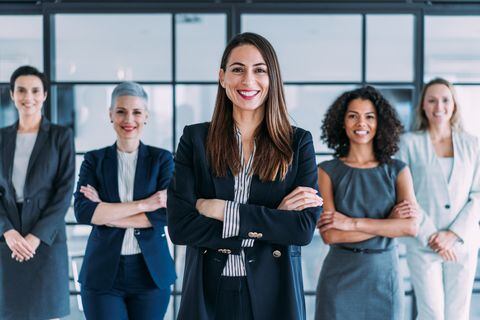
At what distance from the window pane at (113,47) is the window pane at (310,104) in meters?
0.89

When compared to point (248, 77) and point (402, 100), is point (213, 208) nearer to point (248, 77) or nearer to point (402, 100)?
point (248, 77)

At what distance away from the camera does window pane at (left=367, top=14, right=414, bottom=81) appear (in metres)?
4.25

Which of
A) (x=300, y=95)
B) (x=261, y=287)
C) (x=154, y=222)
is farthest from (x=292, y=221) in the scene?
(x=300, y=95)

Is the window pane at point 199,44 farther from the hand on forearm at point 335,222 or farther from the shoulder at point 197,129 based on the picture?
the shoulder at point 197,129

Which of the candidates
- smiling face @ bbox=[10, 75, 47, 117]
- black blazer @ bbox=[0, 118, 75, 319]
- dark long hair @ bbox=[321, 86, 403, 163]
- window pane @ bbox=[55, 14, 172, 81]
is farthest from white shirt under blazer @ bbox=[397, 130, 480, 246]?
smiling face @ bbox=[10, 75, 47, 117]

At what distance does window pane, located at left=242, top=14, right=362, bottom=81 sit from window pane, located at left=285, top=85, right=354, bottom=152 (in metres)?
0.08

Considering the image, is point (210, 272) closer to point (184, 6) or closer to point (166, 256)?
point (166, 256)

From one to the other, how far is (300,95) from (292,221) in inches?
93.3

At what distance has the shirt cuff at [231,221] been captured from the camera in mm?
2018

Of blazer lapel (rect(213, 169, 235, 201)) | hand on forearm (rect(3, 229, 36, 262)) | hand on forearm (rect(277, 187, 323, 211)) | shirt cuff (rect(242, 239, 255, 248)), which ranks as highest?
blazer lapel (rect(213, 169, 235, 201))

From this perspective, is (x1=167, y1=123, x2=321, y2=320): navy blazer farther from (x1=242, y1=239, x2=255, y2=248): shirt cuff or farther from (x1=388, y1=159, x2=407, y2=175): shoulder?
(x1=388, y1=159, x2=407, y2=175): shoulder

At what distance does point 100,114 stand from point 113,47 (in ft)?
1.59

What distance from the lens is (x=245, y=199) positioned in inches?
82.6

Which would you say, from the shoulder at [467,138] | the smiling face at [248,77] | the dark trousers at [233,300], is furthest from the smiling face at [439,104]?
the dark trousers at [233,300]
